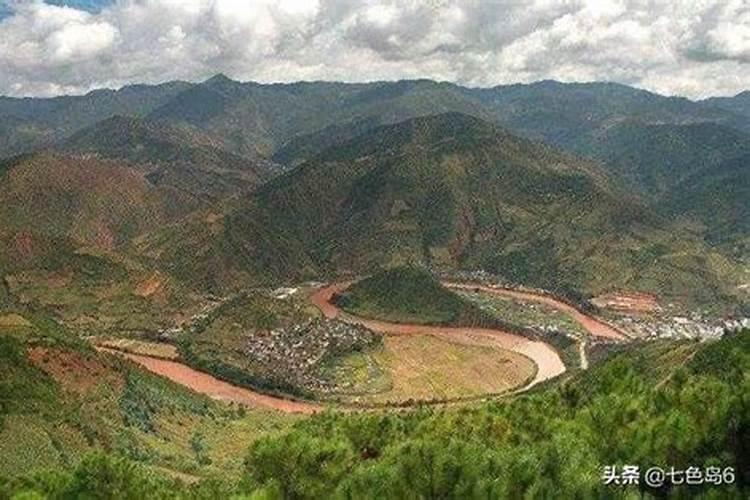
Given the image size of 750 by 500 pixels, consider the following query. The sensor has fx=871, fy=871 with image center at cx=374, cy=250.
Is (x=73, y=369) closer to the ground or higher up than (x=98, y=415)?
higher up

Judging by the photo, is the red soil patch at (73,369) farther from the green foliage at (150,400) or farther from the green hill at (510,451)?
the green hill at (510,451)

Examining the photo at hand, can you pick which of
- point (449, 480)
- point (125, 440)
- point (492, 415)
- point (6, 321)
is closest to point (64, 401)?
point (125, 440)

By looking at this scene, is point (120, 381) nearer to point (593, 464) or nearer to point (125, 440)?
point (125, 440)

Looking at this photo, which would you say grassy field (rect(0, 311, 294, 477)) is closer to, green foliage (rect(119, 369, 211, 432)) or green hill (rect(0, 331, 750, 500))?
green foliage (rect(119, 369, 211, 432))

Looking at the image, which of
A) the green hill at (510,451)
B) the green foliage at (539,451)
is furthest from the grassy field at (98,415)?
the green foliage at (539,451)

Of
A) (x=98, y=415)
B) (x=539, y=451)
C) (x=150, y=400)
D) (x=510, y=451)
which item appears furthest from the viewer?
(x=150, y=400)

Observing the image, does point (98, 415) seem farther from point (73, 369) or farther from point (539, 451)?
point (539, 451)

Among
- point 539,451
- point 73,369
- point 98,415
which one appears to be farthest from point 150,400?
point 539,451

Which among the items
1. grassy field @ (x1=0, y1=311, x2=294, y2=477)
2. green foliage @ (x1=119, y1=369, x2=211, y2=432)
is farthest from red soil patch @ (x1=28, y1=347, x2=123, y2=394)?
green foliage @ (x1=119, y1=369, x2=211, y2=432)
